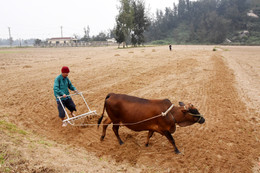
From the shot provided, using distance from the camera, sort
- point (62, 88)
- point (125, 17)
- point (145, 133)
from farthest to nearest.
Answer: point (125, 17), point (62, 88), point (145, 133)

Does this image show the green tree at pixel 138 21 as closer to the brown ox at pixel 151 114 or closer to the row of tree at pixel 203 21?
the row of tree at pixel 203 21

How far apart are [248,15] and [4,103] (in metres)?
102

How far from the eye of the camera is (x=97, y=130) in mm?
6688

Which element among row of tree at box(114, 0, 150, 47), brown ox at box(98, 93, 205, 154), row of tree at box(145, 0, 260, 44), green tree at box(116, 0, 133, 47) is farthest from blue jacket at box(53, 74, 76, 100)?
row of tree at box(145, 0, 260, 44)

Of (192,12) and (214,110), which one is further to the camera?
A: (192,12)

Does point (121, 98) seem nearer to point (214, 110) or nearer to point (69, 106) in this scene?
point (69, 106)

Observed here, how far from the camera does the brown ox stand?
17.0 feet

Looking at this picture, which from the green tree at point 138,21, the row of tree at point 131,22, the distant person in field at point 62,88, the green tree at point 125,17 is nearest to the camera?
the distant person in field at point 62,88

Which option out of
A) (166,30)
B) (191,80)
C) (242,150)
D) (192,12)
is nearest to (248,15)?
(192,12)

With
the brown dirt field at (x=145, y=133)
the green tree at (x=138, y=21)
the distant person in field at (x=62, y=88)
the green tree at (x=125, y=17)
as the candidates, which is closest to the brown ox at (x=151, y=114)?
the brown dirt field at (x=145, y=133)

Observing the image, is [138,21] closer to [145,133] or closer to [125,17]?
[125,17]

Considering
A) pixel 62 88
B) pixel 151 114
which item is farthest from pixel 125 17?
pixel 151 114

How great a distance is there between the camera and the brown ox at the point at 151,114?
204 inches

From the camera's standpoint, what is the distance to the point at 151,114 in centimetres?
528
